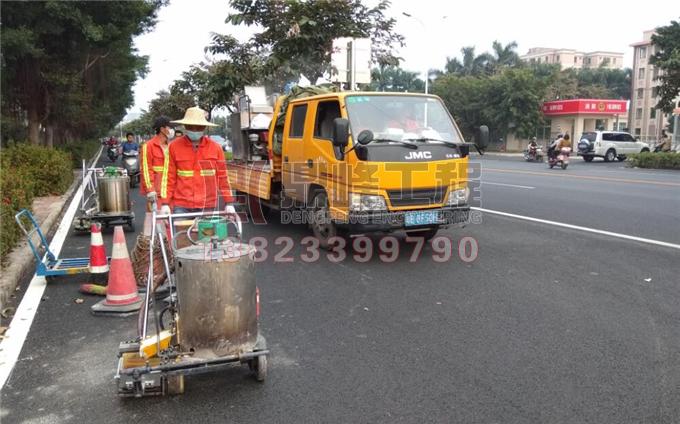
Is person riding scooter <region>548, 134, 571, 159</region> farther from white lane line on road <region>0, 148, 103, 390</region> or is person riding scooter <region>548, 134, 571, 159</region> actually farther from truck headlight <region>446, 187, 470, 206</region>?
white lane line on road <region>0, 148, 103, 390</region>

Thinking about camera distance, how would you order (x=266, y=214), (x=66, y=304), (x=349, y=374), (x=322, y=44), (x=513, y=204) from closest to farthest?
(x=349, y=374)
(x=66, y=304)
(x=266, y=214)
(x=513, y=204)
(x=322, y=44)

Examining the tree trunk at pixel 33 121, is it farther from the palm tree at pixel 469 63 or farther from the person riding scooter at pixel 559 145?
the palm tree at pixel 469 63

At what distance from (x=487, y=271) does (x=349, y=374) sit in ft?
10.1

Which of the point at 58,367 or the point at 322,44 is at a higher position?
the point at 322,44

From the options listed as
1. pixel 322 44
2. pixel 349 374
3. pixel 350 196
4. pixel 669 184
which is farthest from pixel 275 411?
pixel 669 184

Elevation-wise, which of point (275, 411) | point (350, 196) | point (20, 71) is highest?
point (20, 71)

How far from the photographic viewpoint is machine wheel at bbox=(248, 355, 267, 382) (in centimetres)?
359

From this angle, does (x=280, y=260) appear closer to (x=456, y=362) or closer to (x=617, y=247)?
(x=456, y=362)

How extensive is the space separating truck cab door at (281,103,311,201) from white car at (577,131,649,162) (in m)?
26.2

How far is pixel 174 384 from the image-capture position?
3463 mm

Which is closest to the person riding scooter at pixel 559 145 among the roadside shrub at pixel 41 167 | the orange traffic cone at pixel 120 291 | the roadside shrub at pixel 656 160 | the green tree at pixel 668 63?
the roadside shrub at pixel 656 160

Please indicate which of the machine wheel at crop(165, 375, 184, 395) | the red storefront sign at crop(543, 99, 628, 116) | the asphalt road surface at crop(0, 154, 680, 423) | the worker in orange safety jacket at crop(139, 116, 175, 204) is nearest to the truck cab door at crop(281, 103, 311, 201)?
the asphalt road surface at crop(0, 154, 680, 423)

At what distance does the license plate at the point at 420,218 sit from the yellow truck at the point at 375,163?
0.04 ft

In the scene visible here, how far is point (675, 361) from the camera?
395cm
